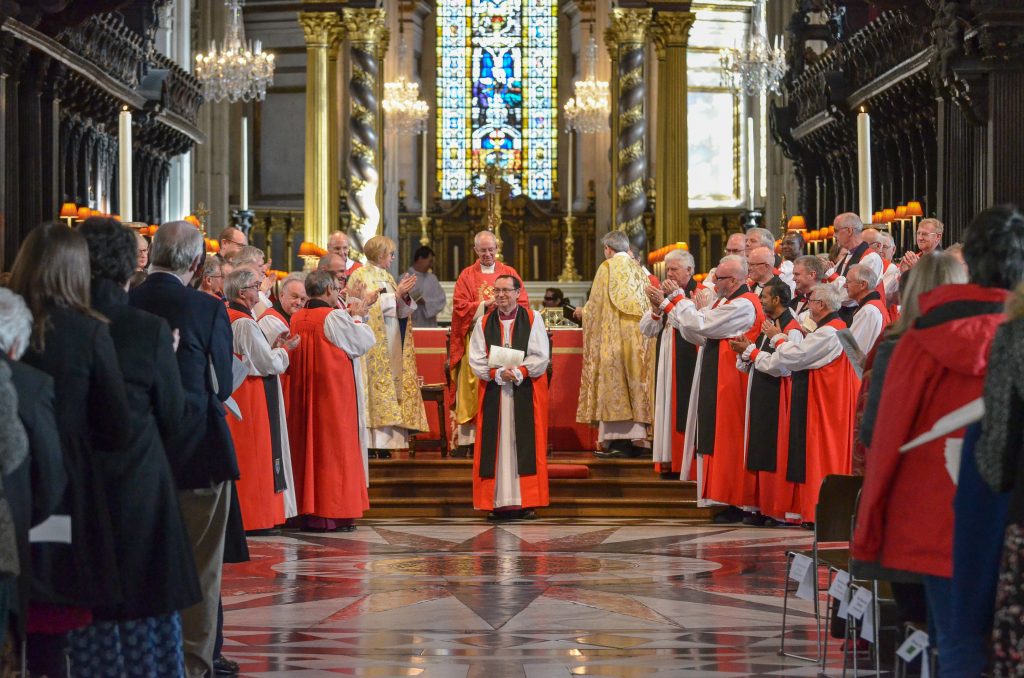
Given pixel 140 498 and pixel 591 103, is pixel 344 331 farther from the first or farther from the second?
pixel 591 103

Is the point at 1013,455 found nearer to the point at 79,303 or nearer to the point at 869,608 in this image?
the point at 869,608

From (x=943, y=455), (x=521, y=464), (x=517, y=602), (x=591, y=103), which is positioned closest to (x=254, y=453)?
(x=521, y=464)

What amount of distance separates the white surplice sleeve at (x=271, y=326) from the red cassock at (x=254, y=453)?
1.74 feet

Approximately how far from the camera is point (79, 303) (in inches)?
194

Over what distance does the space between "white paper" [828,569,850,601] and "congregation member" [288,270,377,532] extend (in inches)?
212

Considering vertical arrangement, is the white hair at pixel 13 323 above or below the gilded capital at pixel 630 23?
below

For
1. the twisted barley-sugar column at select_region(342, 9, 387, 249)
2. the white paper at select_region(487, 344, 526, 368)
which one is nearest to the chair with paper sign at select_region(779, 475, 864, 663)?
the white paper at select_region(487, 344, 526, 368)

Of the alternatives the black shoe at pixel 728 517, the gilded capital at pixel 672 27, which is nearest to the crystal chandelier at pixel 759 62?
the gilded capital at pixel 672 27

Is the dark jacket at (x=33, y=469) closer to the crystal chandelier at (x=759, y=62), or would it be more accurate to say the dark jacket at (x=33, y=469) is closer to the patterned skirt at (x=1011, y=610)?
the patterned skirt at (x=1011, y=610)

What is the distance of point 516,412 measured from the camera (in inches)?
458

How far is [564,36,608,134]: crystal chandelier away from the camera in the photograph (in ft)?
78.8

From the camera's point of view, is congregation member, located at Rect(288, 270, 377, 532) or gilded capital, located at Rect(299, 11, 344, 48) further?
gilded capital, located at Rect(299, 11, 344, 48)

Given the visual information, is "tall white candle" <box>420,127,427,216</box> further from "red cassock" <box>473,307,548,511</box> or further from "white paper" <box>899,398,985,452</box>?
"white paper" <box>899,398,985,452</box>

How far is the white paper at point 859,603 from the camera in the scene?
5613 mm
